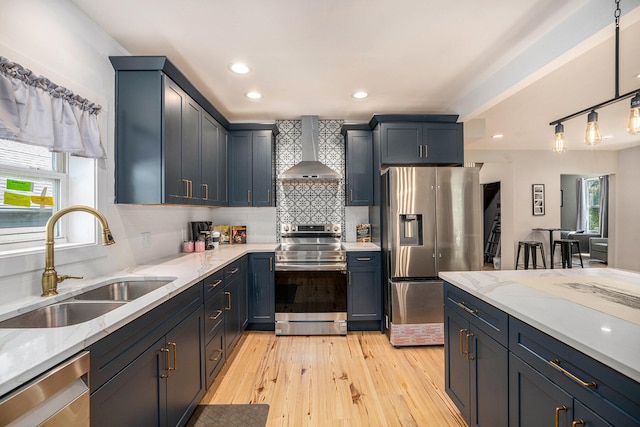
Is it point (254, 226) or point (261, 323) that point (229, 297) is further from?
point (254, 226)

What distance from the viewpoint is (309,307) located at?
308 cm

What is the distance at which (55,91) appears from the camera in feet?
5.05

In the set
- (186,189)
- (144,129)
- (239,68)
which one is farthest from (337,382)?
(239,68)

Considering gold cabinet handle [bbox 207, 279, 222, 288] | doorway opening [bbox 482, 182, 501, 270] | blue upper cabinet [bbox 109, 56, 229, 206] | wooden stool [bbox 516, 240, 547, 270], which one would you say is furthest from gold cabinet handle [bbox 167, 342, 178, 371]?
doorway opening [bbox 482, 182, 501, 270]

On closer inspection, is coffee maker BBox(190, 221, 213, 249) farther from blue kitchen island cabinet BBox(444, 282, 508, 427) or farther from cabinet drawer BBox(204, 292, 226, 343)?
blue kitchen island cabinet BBox(444, 282, 508, 427)

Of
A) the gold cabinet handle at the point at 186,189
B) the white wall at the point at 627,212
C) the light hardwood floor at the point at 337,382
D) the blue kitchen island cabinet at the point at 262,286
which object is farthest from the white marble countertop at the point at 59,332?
the white wall at the point at 627,212

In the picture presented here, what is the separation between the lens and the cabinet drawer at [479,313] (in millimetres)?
1302

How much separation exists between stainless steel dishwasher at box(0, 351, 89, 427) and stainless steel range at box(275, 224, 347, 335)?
2187 mm

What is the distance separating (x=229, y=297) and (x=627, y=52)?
3864 millimetres

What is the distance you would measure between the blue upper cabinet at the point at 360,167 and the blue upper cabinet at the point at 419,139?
0.85 feet

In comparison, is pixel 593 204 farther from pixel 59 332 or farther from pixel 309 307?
pixel 59 332

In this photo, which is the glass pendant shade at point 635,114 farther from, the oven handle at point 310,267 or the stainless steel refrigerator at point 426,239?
the oven handle at point 310,267

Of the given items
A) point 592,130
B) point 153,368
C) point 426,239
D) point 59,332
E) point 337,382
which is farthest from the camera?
point 426,239

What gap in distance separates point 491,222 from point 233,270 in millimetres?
7324
